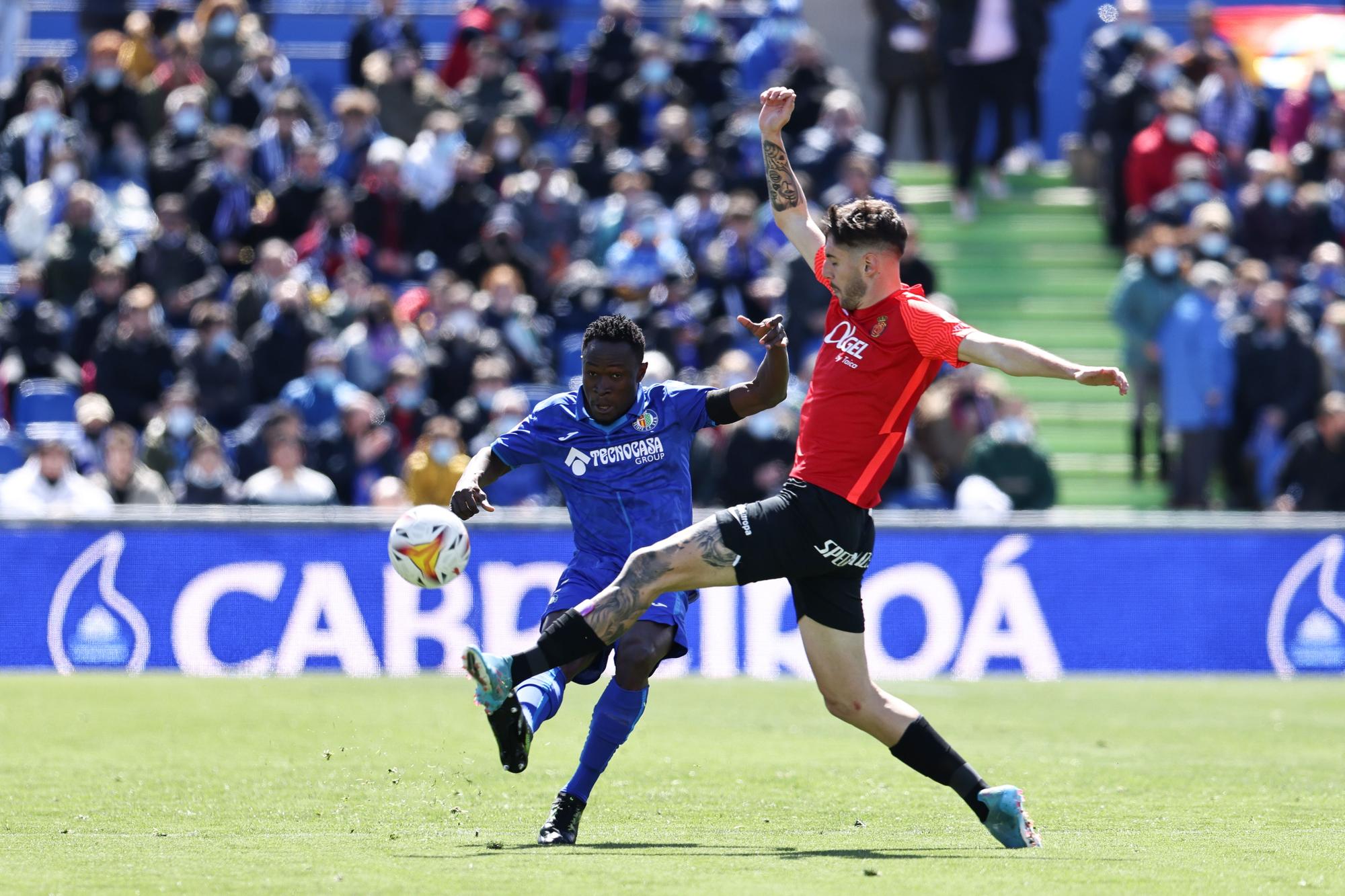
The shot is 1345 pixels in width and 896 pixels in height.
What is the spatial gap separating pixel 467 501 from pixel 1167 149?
14971mm

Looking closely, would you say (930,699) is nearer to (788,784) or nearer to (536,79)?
(788,784)

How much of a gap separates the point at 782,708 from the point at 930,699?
120 centimetres

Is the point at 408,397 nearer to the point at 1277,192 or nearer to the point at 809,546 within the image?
the point at 1277,192

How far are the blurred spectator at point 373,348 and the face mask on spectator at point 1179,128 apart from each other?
27.6ft

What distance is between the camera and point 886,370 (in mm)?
7961

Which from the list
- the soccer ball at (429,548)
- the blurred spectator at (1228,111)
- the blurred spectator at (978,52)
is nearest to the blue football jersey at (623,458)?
the soccer ball at (429,548)

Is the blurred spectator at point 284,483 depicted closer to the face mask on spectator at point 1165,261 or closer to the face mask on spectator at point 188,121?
the face mask on spectator at point 188,121

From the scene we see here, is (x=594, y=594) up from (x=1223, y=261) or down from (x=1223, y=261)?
up

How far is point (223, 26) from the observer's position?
70.3ft

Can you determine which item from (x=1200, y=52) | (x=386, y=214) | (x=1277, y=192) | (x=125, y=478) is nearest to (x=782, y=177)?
(x=125, y=478)

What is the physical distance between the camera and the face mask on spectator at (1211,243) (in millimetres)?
20000

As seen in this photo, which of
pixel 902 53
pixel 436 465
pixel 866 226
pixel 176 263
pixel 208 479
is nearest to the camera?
pixel 866 226

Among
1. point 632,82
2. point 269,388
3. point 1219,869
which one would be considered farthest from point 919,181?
point 1219,869

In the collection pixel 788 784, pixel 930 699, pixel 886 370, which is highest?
pixel 886 370
